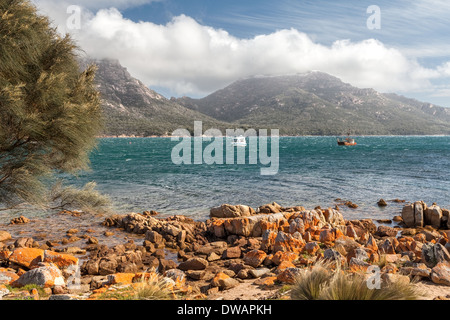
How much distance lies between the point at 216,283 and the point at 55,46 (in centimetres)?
919

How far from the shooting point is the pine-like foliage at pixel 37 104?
8695 millimetres

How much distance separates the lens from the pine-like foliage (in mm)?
8695

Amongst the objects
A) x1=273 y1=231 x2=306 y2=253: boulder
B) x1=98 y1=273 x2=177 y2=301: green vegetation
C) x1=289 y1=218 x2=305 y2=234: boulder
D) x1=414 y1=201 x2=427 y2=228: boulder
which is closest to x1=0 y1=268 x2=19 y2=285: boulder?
x1=98 y1=273 x2=177 y2=301: green vegetation

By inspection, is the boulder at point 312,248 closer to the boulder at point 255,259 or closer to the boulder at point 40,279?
the boulder at point 255,259

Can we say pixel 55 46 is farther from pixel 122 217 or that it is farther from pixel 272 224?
pixel 272 224

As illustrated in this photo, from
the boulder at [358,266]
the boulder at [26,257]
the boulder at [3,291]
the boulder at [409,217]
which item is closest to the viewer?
the boulder at [3,291]

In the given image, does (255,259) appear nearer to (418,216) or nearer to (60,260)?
(60,260)

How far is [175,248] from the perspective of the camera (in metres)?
13.5

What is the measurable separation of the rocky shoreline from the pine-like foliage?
2.71 m

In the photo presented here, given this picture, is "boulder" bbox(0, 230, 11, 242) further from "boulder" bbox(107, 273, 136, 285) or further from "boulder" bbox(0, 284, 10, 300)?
"boulder" bbox(107, 273, 136, 285)

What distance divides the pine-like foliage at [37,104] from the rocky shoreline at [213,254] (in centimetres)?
271

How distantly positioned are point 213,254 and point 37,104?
7.96 metres

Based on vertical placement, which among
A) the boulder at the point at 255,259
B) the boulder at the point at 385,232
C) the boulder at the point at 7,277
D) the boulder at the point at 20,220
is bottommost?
the boulder at the point at 20,220

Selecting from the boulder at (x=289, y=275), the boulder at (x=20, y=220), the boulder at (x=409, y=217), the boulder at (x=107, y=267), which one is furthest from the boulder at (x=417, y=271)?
the boulder at (x=20, y=220)
